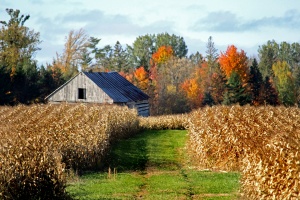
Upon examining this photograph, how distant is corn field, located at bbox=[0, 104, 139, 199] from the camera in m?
15.4

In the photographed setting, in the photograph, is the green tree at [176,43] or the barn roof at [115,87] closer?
the barn roof at [115,87]

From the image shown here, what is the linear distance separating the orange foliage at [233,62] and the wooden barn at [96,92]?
114ft

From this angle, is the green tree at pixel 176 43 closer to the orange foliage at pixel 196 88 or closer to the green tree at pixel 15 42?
the orange foliage at pixel 196 88

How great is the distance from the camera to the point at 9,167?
1508cm

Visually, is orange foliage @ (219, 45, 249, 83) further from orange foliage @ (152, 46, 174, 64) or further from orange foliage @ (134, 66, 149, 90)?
orange foliage @ (152, 46, 174, 64)

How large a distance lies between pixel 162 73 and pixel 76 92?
53.7 meters

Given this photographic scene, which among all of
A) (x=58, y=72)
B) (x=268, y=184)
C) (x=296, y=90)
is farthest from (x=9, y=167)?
(x=296, y=90)

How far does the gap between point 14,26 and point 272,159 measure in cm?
6515

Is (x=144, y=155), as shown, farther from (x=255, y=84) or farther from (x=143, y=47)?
(x=143, y=47)

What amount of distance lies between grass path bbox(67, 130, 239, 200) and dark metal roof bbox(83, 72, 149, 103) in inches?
977

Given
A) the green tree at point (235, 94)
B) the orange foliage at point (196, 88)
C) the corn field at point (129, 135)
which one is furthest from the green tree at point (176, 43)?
the corn field at point (129, 135)

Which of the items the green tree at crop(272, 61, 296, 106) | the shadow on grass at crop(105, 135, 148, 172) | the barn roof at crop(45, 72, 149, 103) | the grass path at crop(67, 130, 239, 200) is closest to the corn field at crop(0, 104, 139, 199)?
the shadow on grass at crop(105, 135, 148, 172)

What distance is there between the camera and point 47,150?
17.2m

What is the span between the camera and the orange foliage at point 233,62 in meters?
91.6
